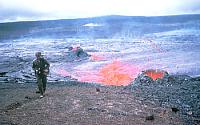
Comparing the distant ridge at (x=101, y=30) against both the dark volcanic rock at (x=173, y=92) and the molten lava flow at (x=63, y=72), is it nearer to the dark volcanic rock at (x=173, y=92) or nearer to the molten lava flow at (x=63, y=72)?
the molten lava flow at (x=63, y=72)

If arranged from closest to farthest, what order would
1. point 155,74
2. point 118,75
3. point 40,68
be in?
point 40,68 → point 155,74 → point 118,75

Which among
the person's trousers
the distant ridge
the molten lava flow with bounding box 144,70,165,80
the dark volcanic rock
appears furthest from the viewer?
the distant ridge

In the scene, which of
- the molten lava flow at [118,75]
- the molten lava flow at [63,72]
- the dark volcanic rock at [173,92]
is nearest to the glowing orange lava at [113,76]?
the molten lava flow at [118,75]

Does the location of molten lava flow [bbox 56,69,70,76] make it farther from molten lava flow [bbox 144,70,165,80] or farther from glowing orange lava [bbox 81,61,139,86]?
molten lava flow [bbox 144,70,165,80]

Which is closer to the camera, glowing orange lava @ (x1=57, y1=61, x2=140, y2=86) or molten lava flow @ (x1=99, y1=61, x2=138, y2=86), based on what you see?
molten lava flow @ (x1=99, y1=61, x2=138, y2=86)

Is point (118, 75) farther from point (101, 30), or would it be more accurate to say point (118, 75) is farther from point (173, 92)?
point (101, 30)

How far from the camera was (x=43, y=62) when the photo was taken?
1639 cm

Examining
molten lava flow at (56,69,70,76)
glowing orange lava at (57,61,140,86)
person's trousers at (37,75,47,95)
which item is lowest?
molten lava flow at (56,69,70,76)

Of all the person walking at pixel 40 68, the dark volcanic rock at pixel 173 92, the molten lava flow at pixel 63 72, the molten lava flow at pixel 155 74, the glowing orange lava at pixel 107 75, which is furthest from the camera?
the molten lava flow at pixel 63 72

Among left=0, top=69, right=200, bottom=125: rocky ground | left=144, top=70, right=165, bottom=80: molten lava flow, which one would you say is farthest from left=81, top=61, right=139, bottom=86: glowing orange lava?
left=0, top=69, right=200, bottom=125: rocky ground

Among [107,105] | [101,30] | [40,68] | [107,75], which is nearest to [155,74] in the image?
[107,75]

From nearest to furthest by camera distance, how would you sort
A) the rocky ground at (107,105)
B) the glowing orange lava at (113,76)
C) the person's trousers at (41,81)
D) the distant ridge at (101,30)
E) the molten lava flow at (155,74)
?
the rocky ground at (107,105) → the person's trousers at (41,81) → the molten lava flow at (155,74) → the glowing orange lava at (113,76) → the distant ridge at (101,30)

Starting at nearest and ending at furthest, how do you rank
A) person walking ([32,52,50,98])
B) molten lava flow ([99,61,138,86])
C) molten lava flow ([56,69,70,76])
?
person walking ([32,52,50,98]) → molten lava flow ([99,61,138,86]) → molten lava flow ([56,69,70,76])

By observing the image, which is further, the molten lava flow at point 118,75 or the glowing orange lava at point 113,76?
the glowing orange lava at point 113,76
